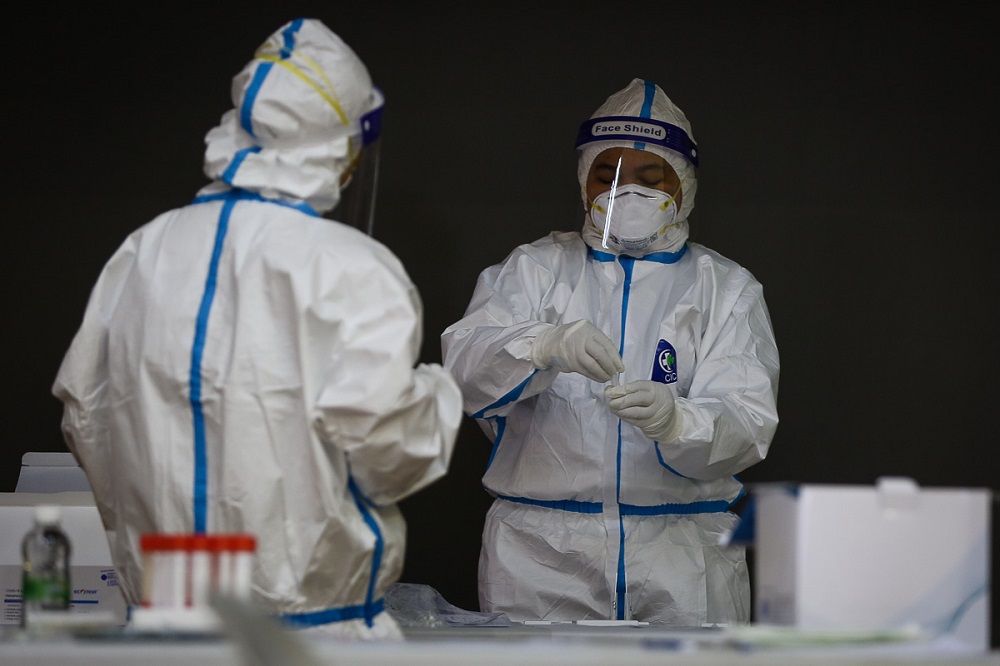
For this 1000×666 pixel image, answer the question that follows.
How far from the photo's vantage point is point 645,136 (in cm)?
295

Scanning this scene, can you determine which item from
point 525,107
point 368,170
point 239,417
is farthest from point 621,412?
point 525,107

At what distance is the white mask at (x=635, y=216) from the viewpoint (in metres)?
2.90

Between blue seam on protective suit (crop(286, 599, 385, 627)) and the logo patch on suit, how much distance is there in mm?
1081

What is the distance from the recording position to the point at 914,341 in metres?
3.81

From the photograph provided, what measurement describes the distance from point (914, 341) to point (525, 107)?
135cm

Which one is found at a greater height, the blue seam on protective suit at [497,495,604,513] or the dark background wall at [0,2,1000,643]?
the dark background wall at [0,2,1000,643]

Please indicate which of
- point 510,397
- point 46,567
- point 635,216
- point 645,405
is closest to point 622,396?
point 645,405

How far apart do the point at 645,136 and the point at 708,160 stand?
0.93 meters

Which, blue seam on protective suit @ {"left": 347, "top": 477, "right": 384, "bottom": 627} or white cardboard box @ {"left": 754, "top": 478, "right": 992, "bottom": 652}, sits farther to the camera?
blue seam on protective suit @ {"left": 347, "top": 477, "right": 384, "bottom": 627}

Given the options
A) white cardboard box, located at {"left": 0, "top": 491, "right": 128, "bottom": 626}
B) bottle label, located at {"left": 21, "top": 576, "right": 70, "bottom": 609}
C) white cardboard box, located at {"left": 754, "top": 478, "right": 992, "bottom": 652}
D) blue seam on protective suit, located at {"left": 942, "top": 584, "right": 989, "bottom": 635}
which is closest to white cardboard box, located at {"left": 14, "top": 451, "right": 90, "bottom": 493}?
white cardboard box, located at {"left": 0, "top": 491, "right": 128, "bottom": 626}

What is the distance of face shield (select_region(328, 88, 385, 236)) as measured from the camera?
2.01 m

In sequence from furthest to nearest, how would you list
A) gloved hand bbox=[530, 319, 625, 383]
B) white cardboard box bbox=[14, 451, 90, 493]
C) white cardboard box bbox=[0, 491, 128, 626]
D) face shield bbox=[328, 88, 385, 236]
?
1. white cardboard box bbox=[14, 451, 90, 493]
2. gloved hand bbox=[530, 319, 625, 383]
3. white cardboard box bbox=[0, 491, 128, 626]
4. face shield bbox=[328, 88, 385, 236]

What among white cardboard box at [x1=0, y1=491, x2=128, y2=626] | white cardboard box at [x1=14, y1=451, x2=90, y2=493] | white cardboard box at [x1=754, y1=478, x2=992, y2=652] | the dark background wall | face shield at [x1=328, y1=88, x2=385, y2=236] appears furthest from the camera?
the dark background wall

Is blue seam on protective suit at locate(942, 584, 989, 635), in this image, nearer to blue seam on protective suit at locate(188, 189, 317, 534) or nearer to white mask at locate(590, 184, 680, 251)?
blue seam on protective suit at locate(188, 189, 317, 534)
